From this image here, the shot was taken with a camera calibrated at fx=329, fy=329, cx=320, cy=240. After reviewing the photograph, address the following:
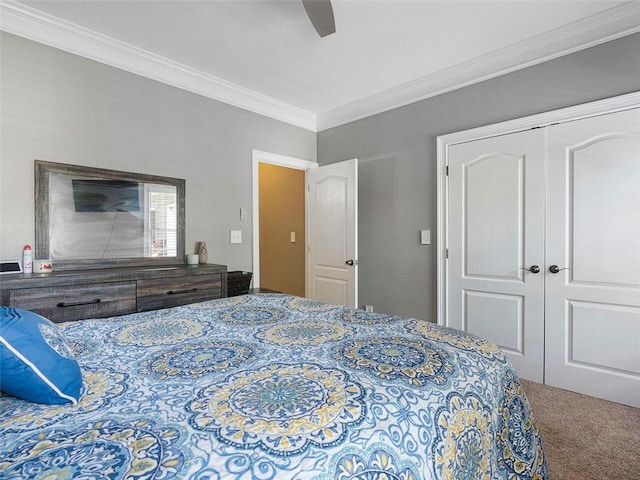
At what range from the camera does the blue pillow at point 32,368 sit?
728 millimetres

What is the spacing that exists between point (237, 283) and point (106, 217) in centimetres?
119

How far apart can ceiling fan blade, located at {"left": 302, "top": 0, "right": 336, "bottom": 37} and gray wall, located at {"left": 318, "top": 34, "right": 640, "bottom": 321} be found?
1.63 meters

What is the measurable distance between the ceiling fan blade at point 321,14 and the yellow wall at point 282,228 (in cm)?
279

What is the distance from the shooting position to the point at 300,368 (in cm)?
95

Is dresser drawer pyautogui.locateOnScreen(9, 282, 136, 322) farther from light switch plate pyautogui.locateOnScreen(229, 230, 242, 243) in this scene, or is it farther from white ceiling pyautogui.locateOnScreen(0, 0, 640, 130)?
white ceiling pyautogui.locateOnScreen(0, 0, 640, 130)

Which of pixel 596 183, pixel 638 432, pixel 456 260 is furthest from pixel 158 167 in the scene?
pixel 638 432

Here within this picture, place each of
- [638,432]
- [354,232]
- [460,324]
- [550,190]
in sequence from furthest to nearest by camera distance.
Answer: [354,232] → [460,324] → [550,190] → [638,432]

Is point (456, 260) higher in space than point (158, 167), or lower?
lower

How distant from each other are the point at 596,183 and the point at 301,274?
338 centimetres

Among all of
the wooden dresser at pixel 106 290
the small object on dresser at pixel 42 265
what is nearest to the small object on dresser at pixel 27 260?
the small object on dresser at pixel 42 265

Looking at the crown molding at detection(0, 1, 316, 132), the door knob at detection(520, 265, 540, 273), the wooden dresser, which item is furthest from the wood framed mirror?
the door knob at detection(520, 265, 540, 273)

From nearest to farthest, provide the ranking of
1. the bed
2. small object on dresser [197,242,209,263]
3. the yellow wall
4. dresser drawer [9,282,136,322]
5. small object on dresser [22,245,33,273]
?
the bed → dresser drawer [9,282,136,322] → small object on dresser [22,245,33,273] → small object on dresser [197,242,209,263] → the yellow wall

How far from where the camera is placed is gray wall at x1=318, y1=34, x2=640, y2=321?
2.36 m

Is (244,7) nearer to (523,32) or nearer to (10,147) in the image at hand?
(10,147)
